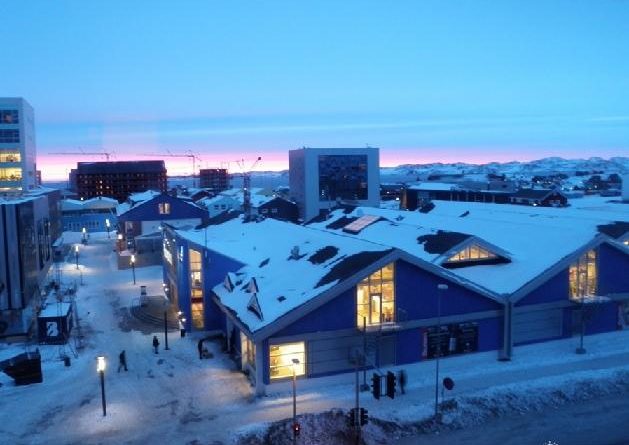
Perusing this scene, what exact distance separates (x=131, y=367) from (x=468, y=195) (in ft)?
280

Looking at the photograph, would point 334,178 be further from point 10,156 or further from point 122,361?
point 122,361

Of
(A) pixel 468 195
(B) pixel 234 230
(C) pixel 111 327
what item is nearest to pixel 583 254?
(B) pixel 234 230

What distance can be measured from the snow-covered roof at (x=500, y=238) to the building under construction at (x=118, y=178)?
151 metres

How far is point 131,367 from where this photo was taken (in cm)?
2741

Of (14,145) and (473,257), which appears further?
(14,145)

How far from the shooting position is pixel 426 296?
1038 inches

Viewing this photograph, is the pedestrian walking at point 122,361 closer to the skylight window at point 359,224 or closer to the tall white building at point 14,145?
the skylight window at point 359,224

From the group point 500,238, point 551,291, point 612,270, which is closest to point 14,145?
point 500,238

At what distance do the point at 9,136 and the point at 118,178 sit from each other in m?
107

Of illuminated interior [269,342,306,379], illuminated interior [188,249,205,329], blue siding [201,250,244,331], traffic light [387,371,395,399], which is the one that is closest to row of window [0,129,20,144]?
illuminated interior [188,249,205,329]

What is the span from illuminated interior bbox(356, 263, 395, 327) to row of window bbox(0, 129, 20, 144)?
7677 cm

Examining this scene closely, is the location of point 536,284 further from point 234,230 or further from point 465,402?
point 234,230

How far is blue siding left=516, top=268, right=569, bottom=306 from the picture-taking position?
94.9ft

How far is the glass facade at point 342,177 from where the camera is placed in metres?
108
